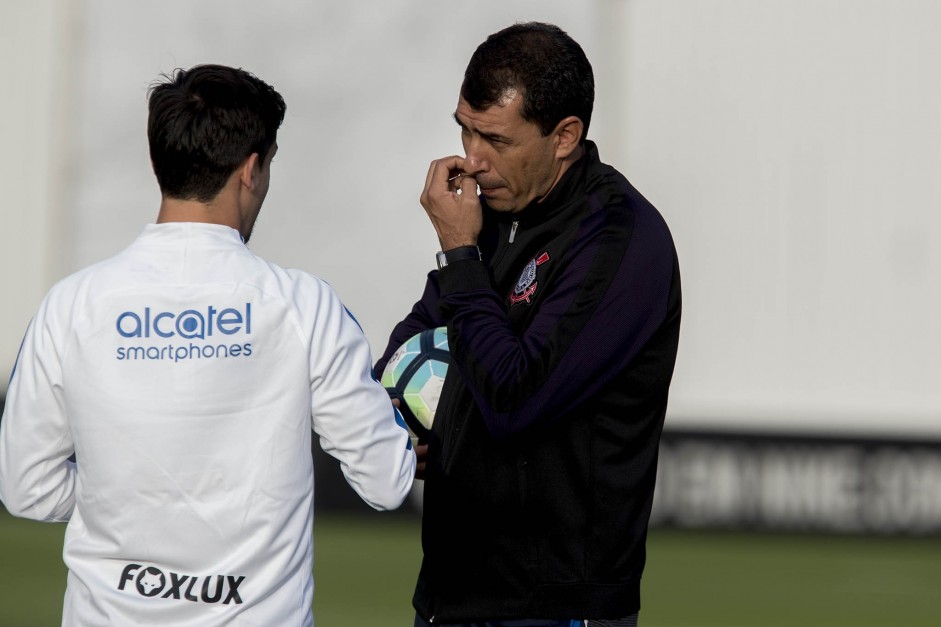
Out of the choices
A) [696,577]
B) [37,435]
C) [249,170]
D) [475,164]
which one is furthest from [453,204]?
[696,577]

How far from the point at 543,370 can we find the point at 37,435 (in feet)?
3.54

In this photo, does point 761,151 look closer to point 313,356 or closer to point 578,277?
point 578,277

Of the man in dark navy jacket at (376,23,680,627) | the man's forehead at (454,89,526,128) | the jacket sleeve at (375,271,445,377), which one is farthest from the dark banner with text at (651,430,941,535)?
the man's forehead at (454,89,526,128)

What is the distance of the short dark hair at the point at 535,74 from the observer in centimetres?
304

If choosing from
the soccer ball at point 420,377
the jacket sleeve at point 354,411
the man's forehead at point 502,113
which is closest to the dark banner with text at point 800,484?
the soccer ball at point 420,377

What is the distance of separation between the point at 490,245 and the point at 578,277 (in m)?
0.42

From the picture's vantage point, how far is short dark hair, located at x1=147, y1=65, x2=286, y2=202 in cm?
248

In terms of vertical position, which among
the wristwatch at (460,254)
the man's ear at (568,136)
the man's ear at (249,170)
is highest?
the man's ear at (568,136)

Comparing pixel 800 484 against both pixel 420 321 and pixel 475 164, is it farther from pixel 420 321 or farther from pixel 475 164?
pixel 475 164

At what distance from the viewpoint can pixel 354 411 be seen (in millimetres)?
2463

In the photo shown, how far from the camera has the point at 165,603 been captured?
94.3 inches

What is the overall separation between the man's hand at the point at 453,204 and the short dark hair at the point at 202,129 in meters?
0.64

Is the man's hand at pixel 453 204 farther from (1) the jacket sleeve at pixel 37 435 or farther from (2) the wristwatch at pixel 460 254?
(1) the jacket sleeve at pixel 37 435

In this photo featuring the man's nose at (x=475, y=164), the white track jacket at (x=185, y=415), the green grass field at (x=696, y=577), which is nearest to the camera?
the white track jacket at (x=185, y=415)
